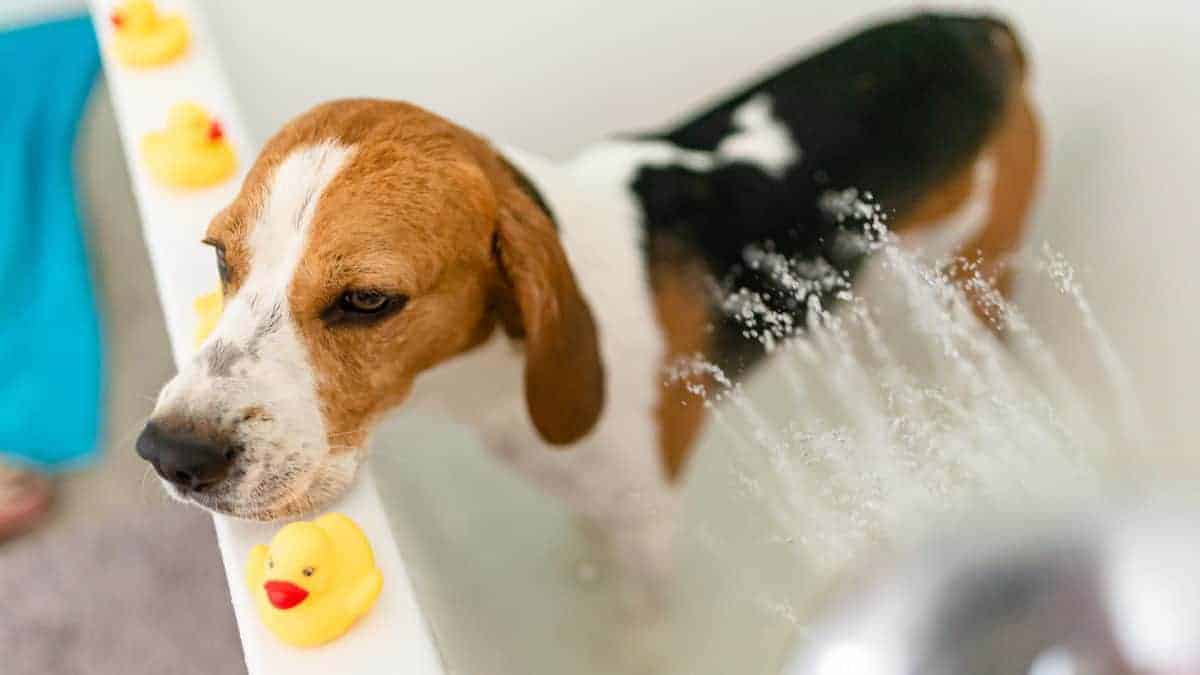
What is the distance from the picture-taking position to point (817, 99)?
1.67 meters

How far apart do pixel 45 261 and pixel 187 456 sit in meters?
1.42

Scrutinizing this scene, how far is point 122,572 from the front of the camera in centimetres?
191

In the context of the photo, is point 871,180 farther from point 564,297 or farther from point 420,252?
point 420,252

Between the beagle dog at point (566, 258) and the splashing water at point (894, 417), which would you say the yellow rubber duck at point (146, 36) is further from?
the splashing water at point (894, 417)

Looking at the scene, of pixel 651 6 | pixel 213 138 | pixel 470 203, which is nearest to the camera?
pixel 470 203

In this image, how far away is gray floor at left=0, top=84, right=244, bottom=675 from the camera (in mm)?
1806

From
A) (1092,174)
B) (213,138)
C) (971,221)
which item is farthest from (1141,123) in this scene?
(213,138)

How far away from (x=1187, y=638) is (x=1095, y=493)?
0.74 feet

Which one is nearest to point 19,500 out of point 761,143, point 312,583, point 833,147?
point 312,583

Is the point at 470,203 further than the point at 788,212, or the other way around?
the point at 788,212

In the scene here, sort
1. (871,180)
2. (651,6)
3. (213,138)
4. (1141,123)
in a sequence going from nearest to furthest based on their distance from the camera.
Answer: (213,138), (871,180), (1141,123), (651,6)

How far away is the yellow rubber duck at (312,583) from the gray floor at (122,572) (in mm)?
858

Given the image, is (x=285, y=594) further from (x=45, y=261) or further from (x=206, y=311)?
(x=45, y=261)

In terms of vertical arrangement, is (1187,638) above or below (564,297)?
below
